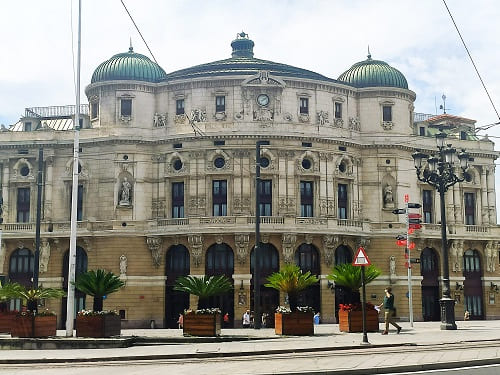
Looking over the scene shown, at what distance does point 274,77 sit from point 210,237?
1381 cm

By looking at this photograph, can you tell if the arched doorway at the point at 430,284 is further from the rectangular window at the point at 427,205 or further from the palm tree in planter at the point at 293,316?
the palm tree in planter at the point at 293,316

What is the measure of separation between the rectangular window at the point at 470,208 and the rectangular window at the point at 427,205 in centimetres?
394

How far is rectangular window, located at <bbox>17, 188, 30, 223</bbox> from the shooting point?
191ft

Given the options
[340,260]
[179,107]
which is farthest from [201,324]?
[179,107]

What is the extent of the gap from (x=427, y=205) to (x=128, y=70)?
92.2ft

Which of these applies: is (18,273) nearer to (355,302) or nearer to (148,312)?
(148,312)

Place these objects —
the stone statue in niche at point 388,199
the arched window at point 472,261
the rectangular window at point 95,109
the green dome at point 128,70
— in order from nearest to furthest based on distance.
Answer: the stone statue in niche at point 388,199 → the green dome at point 128,70 → the rectangular window at point 95,109 → the arched window at point 472,261

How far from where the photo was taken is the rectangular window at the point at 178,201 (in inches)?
2208

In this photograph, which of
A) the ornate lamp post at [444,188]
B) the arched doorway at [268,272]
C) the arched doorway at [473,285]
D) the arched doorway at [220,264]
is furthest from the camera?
the arched doorway at [473,285]

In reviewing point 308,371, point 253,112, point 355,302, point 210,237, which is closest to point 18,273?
point 210,237

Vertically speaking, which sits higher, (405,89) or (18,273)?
(405,89)

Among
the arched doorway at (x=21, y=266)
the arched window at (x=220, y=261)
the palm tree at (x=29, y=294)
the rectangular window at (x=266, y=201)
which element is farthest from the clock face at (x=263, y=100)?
the palm tree at (x=29, y=294)

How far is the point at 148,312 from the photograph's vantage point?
54625 millimetres

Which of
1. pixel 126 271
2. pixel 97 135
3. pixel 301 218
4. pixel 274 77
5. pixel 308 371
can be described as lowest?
pixel 308 371
